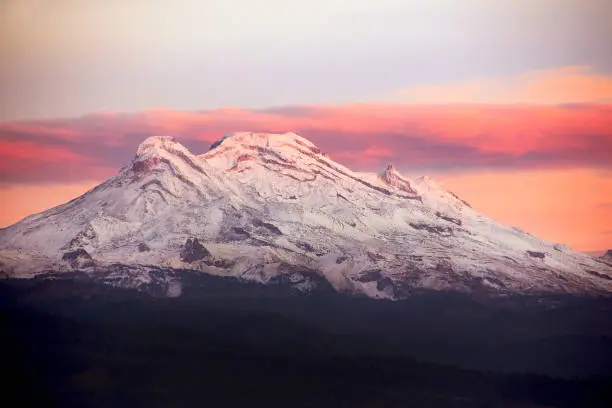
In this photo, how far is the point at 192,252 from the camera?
129625 mm

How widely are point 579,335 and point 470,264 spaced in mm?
13196

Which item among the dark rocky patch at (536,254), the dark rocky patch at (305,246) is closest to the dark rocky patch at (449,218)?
the dark rocky patch at (536,254)

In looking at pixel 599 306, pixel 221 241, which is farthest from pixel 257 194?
pixel 599 306

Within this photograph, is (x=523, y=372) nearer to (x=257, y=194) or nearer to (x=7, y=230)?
(x=257, y=194)

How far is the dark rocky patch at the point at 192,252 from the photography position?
12888 cm

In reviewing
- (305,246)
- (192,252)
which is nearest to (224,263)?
(192,252)

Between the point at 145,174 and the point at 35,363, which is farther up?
the point at 145,174

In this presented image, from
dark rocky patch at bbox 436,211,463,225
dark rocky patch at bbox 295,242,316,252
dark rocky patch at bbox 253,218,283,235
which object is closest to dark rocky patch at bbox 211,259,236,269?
dark rocky patch at bbox 253,218,283,235

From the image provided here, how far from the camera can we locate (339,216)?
134250mm

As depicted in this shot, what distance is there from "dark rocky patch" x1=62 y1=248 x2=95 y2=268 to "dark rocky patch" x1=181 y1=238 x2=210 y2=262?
6946mm

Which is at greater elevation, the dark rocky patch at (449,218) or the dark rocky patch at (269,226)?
the dark rocky patch at (449,218)

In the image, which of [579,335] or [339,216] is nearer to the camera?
[579,335]

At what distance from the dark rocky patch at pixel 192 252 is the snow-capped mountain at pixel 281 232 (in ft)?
0.35

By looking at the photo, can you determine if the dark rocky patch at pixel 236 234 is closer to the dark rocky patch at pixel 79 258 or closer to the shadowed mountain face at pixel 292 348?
the shadowed mountain face at pixel 292 348
